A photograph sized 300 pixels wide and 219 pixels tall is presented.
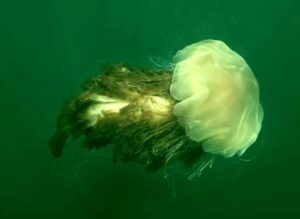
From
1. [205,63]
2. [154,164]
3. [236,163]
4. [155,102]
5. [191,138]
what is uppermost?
[205,63]

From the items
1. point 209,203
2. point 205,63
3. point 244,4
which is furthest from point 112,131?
point 244,4

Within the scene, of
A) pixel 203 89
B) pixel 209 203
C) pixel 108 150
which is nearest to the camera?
pixel 203 89

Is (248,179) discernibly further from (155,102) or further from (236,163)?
(155,102)

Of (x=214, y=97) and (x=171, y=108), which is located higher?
(x=214, y=97)

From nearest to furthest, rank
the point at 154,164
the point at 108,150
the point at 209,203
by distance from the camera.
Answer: the point at 154,164, the point at 108,150, the point at 209,203

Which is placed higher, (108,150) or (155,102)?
(155,102)
